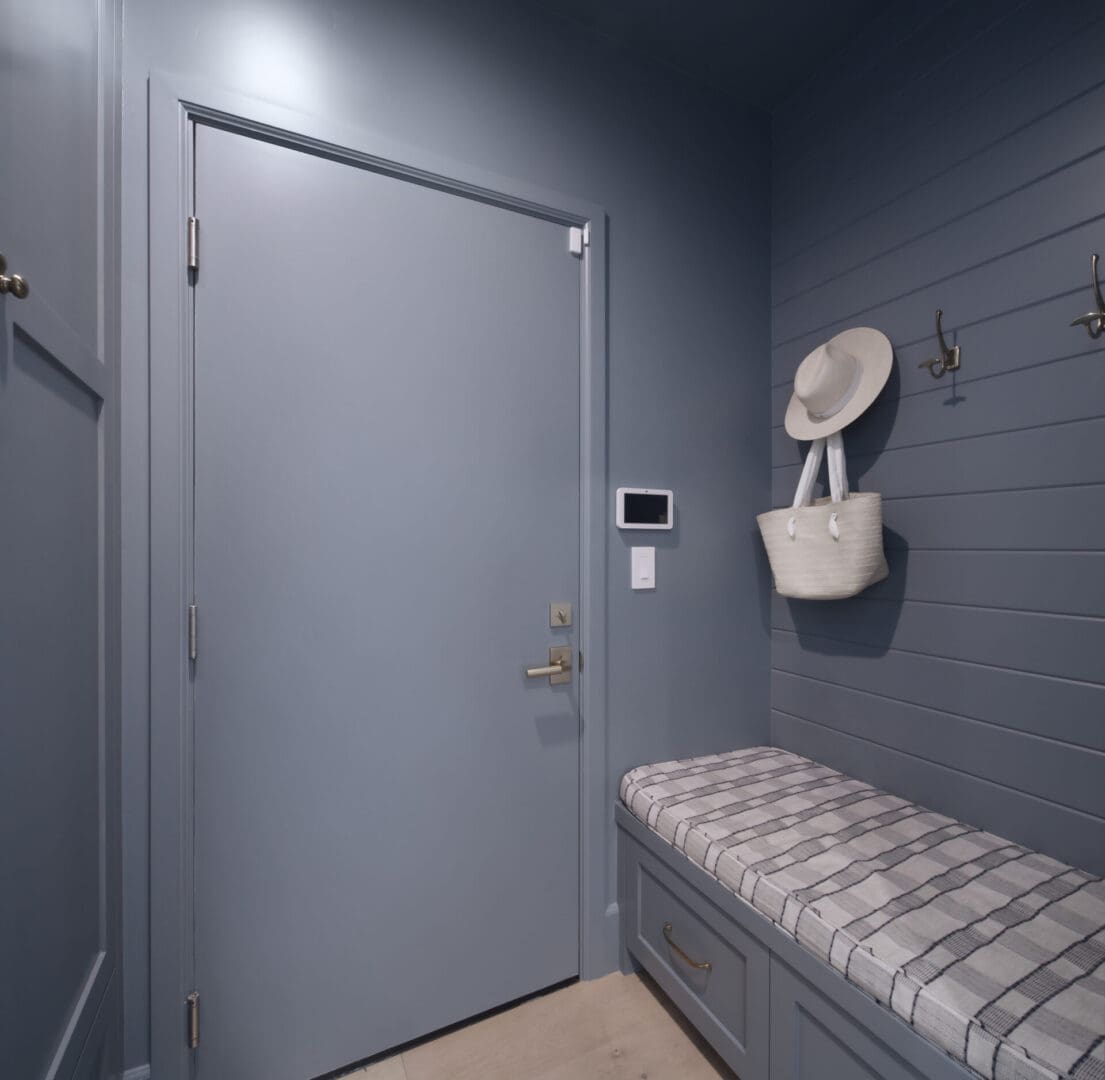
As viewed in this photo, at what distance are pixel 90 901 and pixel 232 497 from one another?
81cm

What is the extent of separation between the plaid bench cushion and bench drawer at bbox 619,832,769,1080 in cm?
12

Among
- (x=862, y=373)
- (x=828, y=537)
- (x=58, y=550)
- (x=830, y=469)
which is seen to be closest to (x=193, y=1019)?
(x=58, y=550)

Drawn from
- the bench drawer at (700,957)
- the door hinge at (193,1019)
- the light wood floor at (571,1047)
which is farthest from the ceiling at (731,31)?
the light wood floor at (571,1047)

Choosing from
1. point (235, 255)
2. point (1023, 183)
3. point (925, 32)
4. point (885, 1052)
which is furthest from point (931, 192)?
point (885, 1052)

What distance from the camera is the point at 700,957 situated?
4.44ft

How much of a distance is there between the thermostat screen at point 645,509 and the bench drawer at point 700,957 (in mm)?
963

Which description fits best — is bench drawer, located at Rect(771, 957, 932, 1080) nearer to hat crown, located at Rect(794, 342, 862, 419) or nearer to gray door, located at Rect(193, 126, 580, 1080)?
gray door, located at Rect(193, 126, 580, 1080)

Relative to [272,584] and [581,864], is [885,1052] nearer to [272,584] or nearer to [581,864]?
[581,864]

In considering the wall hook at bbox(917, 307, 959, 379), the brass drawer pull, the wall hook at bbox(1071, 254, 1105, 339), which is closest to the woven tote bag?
the wall hook at bbox(917, 307, 959, 379)

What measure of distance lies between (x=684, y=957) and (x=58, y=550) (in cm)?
164

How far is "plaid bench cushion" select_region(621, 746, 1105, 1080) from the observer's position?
0.80 meters

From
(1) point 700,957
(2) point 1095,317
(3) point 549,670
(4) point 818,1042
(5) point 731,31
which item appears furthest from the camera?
(5) point 731,31

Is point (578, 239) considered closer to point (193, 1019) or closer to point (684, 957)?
point (684, 957)

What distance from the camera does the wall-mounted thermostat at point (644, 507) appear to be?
168 centimetres
